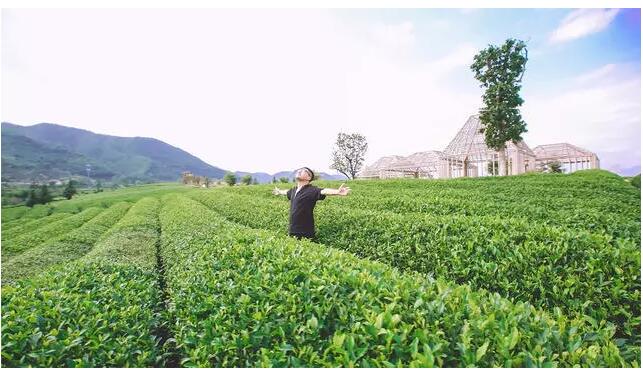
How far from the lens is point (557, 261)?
4.64 metres

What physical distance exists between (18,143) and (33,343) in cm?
26421

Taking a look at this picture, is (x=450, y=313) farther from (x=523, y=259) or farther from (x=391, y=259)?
(x=391, y=259)

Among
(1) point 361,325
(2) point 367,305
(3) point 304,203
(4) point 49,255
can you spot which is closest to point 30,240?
(4) point 49,255

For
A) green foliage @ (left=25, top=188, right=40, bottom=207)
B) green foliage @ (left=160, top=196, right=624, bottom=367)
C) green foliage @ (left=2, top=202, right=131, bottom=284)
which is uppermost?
green foliage @ (left=160, top=196, right=624, bottom=367)

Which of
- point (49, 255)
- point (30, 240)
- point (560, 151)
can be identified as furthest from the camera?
point (560, 151)

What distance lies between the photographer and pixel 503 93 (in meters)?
28.9

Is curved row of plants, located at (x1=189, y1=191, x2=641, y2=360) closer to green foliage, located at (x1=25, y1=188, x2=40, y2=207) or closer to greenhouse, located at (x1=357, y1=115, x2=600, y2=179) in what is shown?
greenhouse, located at (x1=357, y1=115, x2=600, y2=179)

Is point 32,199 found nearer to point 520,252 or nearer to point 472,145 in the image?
point 472,145

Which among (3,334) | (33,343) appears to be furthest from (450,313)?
(3,334)

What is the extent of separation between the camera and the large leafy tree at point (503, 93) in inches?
1128

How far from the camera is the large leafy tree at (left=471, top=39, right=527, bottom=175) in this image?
1128 inches

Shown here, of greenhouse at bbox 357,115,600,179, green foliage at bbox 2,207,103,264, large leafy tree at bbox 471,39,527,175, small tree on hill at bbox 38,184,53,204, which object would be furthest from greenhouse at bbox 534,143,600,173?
small tree on hill at bbox 38,184,53,204

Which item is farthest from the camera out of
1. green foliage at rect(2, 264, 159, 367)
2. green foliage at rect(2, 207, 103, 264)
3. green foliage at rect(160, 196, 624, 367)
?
green foliage at rect(2, 207, 103, 264)

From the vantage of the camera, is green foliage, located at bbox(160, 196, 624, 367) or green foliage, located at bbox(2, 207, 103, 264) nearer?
green foliage, located at bbox(160, 196, 624, 367)
